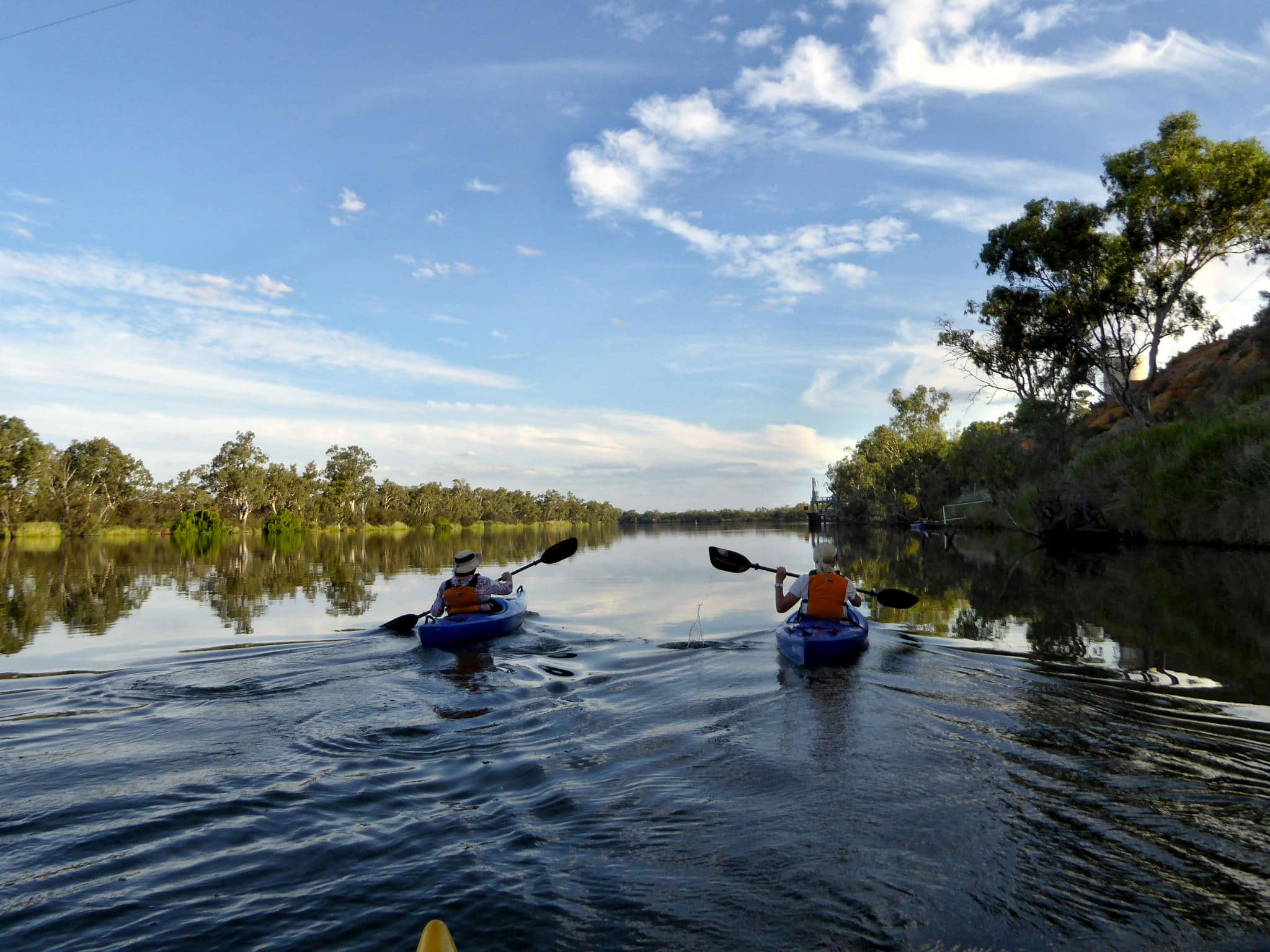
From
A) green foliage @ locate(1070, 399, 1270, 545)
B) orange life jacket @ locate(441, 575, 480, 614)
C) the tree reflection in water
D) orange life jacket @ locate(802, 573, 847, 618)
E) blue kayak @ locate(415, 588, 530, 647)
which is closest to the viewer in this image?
orange life jacket @ locate(802, 573, 847, 618)

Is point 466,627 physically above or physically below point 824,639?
below

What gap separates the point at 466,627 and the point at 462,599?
0.62 metres

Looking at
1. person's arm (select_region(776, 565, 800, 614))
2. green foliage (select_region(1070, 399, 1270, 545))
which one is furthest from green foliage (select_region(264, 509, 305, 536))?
person's arm (select_region(776, 565, 800, 614))

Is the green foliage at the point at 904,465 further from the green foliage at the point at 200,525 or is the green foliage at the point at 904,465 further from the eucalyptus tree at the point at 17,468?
the eucalyptus tree at the point at 17,468

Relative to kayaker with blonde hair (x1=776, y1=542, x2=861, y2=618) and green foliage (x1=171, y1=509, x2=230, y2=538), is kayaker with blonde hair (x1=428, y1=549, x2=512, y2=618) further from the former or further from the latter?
green foliage (x1=171, y1=509, x2=230, y2=538)

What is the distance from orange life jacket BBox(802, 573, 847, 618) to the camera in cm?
877

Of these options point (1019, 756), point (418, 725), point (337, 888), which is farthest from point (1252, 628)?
point (337, 888)

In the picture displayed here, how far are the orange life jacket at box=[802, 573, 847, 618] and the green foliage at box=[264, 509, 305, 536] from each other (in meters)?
74.6

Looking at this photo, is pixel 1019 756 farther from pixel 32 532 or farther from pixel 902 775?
pixel 32 532

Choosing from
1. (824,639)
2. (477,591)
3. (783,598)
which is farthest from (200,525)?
(824,639)

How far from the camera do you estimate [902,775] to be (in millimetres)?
4660

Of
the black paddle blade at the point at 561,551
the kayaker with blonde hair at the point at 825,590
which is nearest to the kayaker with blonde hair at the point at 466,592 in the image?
the black paddle blade at the point at 561,551

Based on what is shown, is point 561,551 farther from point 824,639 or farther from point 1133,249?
point 1133,249

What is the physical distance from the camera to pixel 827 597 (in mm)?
8773
